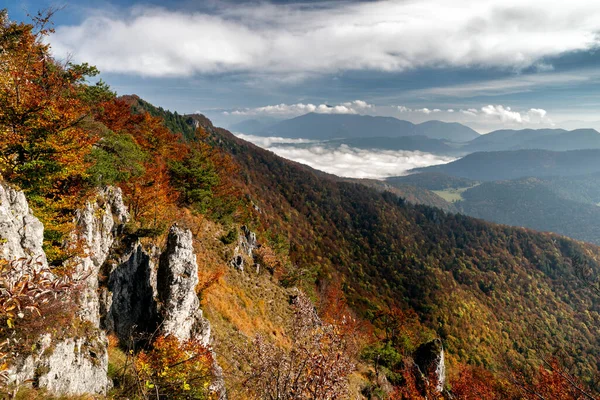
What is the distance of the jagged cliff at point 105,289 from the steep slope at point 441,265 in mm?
70123

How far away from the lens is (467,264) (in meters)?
169

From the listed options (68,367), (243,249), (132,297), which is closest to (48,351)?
(68,367)

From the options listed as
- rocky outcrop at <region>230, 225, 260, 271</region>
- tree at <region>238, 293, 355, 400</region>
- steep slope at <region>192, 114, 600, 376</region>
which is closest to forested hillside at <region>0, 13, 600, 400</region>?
tree at <region>238, 293, 355, 400</region>

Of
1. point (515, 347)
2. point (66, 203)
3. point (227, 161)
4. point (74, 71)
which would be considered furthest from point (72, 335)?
point (515, 347)

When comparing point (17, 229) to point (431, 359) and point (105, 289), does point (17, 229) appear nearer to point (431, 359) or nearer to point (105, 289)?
point (105, 289)

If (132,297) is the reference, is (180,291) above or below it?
above

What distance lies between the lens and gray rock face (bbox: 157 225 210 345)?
49.9 ft

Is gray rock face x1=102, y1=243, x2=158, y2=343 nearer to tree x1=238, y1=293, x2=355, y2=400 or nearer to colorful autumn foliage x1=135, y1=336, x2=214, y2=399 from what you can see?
colorful autumn foliage x1=135, y1=336, x2=214, y2=399

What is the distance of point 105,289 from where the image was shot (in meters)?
14.2

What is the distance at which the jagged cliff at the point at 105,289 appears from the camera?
31.4 ft

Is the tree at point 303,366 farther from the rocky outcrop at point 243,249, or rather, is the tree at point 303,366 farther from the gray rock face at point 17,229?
the rocky outcrop at point 243,249

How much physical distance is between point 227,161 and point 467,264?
170 m

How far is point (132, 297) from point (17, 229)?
7.09 m

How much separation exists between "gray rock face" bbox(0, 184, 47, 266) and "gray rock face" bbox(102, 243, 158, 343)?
469cm
